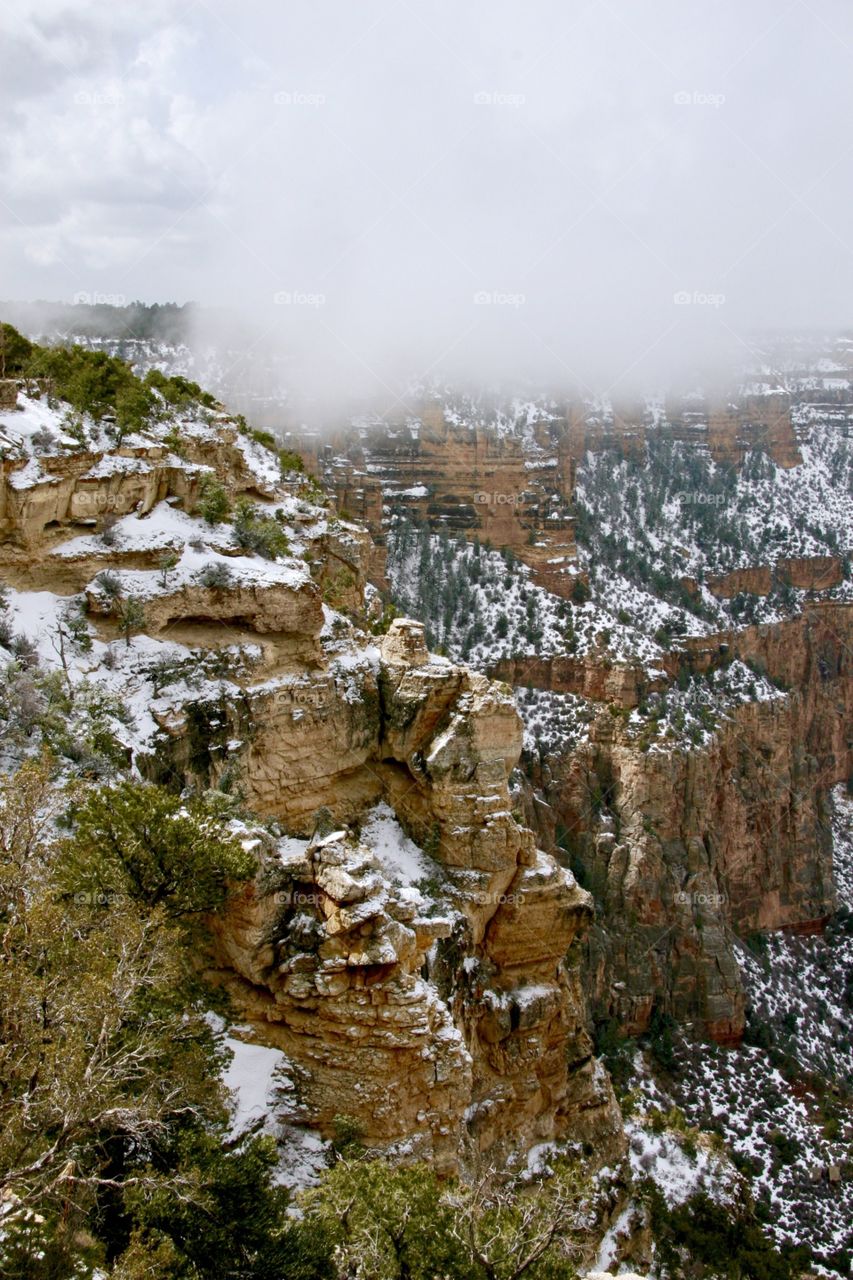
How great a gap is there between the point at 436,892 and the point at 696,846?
35724mm

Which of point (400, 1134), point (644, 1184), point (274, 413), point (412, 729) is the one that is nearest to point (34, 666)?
point (412, 729)

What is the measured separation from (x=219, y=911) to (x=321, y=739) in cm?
604

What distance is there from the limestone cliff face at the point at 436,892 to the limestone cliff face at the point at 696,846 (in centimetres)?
2563

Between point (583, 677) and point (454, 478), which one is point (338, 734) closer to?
point (583, 677)

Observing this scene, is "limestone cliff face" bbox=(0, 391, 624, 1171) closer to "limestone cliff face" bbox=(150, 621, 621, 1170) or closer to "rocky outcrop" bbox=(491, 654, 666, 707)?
"limestone cliff face" bbox=(150, 621, 621, 1170)

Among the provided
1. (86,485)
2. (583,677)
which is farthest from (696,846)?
(86,485)

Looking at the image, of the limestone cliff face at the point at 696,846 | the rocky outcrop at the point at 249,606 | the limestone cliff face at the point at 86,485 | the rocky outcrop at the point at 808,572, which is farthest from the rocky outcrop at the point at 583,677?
the rocky outcrop at the point at 249,606

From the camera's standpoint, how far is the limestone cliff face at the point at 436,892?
48.6 ft

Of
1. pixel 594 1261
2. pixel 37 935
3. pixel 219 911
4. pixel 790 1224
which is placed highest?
pixel 37 935

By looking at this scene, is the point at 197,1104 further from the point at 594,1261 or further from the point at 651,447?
the point at 651,447

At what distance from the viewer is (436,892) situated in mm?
19453

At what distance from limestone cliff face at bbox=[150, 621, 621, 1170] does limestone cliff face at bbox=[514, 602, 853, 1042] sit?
25.6 meters

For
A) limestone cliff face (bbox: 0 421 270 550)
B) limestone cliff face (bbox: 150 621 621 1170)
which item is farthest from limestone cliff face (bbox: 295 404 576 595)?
limestone cliff face (bbox: 150 621 621 1170)

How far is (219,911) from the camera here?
14750 millimetres
